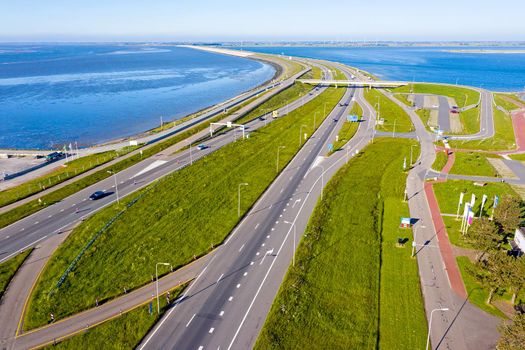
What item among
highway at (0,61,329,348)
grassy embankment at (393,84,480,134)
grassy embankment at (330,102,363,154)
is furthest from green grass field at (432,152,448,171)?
highway at (0,61,329,348)

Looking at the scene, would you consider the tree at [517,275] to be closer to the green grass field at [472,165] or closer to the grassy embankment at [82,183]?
the green grass field at [472,165]

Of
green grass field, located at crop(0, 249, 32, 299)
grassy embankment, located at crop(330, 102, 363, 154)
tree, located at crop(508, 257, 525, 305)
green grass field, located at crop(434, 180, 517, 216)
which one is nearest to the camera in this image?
tree, located at crop(508, 257, 525, 305)

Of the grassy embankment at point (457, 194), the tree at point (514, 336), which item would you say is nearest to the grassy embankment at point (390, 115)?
the grassy embankment at point (457, 194)

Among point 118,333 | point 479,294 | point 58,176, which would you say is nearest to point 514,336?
point 479,294

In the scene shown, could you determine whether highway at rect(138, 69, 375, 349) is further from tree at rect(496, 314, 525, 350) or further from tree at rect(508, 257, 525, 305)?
tree at rect(508, 257, 525, 305)

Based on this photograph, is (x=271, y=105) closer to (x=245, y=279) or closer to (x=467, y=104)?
(x=467, y=104)

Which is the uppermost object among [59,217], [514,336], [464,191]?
[514,336]
